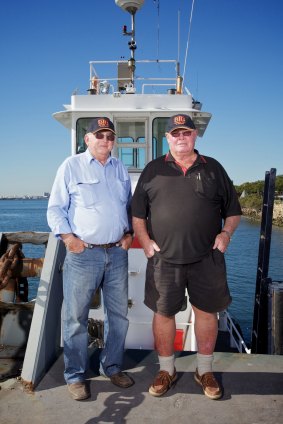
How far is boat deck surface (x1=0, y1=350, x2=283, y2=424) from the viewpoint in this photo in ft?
9.13

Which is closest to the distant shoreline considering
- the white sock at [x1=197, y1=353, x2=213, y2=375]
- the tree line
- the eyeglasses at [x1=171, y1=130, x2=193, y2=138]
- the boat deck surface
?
the tree line

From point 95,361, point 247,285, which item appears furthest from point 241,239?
point 95,361

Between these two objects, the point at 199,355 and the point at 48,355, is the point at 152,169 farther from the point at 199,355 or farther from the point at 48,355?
the point at 48,355

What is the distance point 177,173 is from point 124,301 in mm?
1213

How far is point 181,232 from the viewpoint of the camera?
3.07 m

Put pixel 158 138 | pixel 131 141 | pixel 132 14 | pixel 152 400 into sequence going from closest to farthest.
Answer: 1. pixel 152 400
2. pixel 158 138
3. pixel 131 141
4. pixel 132 14

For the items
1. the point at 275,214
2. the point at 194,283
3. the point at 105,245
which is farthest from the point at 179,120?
the point at 275,214

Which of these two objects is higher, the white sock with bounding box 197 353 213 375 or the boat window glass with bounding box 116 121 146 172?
the boat window glass with bounding box 116 121 146 172

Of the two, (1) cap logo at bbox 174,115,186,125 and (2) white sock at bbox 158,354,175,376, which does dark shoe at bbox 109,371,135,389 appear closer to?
(2) white sock at bbox 158,354,175,376

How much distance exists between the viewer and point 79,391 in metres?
3.04

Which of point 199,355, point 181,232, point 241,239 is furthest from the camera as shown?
point 241,239

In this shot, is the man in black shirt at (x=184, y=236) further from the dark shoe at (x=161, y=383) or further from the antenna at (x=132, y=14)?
the antenna at (x=132, y=14)

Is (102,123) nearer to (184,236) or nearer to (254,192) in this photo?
(184,236)

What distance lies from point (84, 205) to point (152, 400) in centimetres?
165
